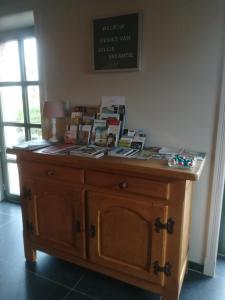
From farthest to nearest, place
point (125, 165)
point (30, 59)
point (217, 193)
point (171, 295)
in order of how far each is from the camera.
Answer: point (30, 59), point (217, 193), point (171, 295), point (125, 165)

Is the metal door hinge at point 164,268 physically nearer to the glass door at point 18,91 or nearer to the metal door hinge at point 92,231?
the metal door hinge at point 92,231

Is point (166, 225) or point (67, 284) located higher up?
point (166, 225)

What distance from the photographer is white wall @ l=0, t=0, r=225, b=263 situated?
1465 millimetres

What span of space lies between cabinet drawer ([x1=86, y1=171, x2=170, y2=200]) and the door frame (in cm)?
53

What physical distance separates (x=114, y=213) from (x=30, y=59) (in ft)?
5.95

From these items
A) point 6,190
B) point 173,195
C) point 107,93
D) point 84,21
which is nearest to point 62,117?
point 107,93

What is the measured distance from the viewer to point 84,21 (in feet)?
5.78

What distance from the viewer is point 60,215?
161cm

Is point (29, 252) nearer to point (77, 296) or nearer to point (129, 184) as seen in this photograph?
point (77, 296)

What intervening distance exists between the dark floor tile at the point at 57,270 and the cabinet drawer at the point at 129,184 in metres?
0.79

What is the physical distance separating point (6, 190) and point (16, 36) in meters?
1.76

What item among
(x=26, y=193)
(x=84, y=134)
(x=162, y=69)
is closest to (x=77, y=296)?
(x=26, y=193)

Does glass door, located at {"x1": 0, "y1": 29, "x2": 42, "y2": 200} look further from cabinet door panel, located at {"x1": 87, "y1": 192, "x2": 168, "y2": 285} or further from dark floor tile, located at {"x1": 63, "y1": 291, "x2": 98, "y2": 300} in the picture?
dark floor tile, located at {"x1": 63, "y1": 291, "x2": 98, "y2": 300}

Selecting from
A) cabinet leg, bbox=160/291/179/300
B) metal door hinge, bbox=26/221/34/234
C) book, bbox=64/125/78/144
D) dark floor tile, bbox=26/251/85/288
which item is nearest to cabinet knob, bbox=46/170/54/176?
book, bbox=64/125/78/144
